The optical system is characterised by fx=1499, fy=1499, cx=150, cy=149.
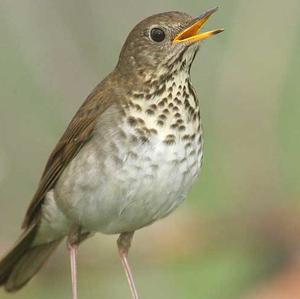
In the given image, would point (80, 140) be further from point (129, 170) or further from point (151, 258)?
point (151, 258)

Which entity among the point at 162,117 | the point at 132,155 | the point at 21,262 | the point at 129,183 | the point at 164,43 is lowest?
the point at 21,262

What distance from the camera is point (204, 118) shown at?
9.40 metres

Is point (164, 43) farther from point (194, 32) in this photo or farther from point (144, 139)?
point (144, 139)

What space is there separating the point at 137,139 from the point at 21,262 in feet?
4.47

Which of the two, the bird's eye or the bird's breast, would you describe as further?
the bird's eye

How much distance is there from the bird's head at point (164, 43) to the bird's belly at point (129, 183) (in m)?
0.42

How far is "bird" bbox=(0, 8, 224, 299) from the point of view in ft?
24.5

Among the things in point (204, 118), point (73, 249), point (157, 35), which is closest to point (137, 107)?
point (157, 35)

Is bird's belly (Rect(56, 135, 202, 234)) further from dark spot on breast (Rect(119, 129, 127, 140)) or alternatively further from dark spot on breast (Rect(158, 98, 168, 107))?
dark spot on breast (Rect(158, 98, 168, 107))

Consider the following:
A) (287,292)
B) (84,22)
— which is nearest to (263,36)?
(84,22)

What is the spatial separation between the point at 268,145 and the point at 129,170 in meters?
1.55

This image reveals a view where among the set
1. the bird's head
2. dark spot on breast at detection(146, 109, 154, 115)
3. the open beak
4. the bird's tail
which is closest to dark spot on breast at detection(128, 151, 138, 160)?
dark spot on breast at detection(146, 109, 154, 115)

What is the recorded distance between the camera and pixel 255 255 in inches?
356

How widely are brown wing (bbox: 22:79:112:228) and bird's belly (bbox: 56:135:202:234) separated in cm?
7
